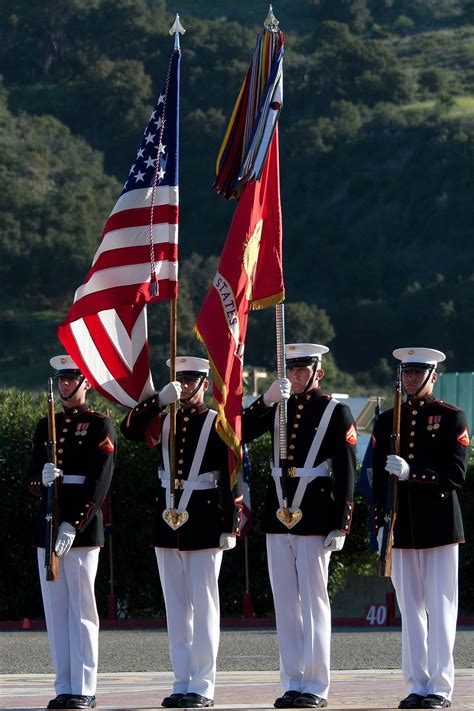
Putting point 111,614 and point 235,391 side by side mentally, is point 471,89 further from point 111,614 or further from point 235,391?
point 235,391

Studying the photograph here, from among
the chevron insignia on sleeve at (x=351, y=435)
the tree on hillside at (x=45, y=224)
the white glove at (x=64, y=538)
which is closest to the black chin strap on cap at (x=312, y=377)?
the chevron insignia on sleeve at (x=351, y=435)

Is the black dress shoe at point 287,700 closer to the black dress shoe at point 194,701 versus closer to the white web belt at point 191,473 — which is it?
the black dress shoe at point 194,701

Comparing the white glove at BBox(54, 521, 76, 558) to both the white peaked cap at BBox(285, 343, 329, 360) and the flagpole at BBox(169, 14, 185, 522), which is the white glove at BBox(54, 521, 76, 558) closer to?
the flagpole at BBox(169, 14, 185, 522)

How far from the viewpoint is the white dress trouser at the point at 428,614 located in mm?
8523

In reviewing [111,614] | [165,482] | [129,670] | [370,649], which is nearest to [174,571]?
[165,482]

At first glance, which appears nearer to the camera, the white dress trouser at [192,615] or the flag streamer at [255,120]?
the white dress trouser at [192,615]

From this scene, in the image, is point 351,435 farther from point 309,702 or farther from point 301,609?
point 309,702

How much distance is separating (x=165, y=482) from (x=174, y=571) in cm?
46

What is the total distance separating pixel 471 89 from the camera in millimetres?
102375

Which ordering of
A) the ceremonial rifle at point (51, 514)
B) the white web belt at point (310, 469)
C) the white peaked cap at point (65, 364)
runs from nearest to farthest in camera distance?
the ceremonial rifle at point (51, 514) < the white web belt at point (310, 469) < the white peaked cap at point (65, 364)

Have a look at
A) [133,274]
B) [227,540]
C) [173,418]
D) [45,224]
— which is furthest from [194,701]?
[45,224]

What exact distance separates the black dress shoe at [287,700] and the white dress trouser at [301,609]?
0.07 metres

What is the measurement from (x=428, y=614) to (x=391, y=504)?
1.89ft

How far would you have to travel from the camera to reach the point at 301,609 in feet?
28.7
